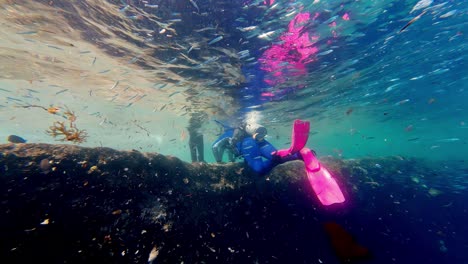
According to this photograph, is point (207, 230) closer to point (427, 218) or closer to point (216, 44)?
point (216, 44)

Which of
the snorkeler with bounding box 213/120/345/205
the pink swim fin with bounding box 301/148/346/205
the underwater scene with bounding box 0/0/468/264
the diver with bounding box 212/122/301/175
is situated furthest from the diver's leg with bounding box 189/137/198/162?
the pink swim fin with bounding box 301/148/346/205

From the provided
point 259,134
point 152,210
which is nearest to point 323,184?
point 259,134

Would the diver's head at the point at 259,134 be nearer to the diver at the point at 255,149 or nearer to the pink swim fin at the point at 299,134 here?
the diver at the point at 255,149

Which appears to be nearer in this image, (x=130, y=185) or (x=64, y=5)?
(x=130, y=185)

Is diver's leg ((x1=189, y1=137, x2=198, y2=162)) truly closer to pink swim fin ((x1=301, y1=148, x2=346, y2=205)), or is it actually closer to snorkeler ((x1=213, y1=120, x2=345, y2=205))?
snorkeler ((x1=213, y1=120, x2=345, y2=205))

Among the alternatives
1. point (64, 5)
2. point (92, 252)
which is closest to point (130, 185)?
point (92, 252)

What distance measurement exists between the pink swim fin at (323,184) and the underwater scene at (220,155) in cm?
5

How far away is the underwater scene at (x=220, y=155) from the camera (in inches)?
187

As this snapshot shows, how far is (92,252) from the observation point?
4234 mm

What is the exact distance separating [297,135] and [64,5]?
9.77m

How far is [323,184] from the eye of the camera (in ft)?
20.3

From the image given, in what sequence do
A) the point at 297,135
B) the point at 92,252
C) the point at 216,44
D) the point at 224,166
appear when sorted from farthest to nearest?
the point at 216,44, the point at 224,166, the point at 297,135, the point at 92,252

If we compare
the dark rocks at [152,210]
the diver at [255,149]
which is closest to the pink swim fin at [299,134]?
the diver at [255,149]

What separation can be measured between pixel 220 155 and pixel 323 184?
6784 millimetres
